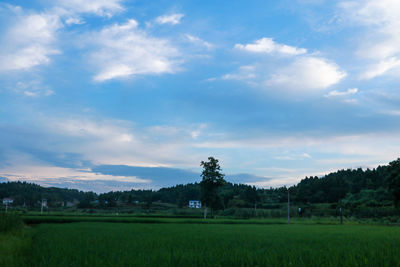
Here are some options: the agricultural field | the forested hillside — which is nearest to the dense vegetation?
the forested hillside

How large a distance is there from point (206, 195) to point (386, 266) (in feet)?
221

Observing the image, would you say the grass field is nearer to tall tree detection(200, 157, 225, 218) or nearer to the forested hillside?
tall tree detection(200, 157, 225, 218)

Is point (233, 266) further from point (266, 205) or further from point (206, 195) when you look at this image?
point (266, 205)

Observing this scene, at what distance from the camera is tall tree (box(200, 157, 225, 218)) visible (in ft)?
234

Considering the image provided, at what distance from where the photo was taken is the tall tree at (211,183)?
71.4 m

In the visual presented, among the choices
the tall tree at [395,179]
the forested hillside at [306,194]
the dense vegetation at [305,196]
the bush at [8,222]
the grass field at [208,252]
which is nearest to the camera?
the grass field at [208,252]

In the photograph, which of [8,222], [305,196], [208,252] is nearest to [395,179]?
[208,252]

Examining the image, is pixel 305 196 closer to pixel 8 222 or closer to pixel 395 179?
pixel 395 179

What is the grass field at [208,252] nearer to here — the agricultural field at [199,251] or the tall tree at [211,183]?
the agricultural field at [199,251]

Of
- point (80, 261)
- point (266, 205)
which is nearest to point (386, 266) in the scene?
point (80, 261)

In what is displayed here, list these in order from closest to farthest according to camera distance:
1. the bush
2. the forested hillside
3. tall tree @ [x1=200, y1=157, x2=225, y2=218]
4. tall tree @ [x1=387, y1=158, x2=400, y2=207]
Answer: the bush < tall tree @ [x1=387, y1=158, x2=400, y2=207] < tall tree @ [x1=200, y1=157, x2=225, y2=218] < the forested hillside

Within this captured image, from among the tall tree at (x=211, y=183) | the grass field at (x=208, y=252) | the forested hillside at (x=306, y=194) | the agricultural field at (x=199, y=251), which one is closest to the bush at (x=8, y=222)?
the agricultural field at (x=199, y=251)

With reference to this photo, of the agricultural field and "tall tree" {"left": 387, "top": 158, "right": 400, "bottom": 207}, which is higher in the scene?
"tall tree" {"left": 387, "top": 158, "right": 400, "bottom": 207}

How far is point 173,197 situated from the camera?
190m
